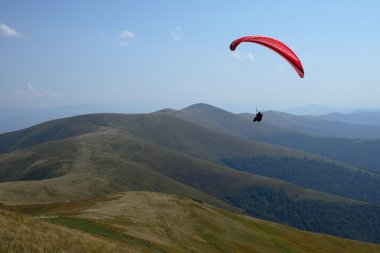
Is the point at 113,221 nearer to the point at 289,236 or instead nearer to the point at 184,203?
the point at 184,203

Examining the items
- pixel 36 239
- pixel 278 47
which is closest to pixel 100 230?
pixel 36 239

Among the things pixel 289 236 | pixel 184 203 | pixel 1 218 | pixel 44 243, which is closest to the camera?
pixel 44 243

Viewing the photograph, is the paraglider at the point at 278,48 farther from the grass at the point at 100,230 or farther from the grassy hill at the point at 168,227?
the grassy hill at the point at 168,227

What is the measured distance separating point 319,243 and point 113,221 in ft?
176

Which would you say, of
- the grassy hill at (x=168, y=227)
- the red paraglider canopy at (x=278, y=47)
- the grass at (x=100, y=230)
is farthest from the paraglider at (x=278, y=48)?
the grassy hill at (x=168, y=227)

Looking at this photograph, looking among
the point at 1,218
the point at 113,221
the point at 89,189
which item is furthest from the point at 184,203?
the point at 89,189

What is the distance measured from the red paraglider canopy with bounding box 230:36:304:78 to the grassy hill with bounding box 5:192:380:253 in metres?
21.4

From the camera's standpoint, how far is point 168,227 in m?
56.9

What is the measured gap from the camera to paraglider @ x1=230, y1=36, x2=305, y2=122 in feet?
128

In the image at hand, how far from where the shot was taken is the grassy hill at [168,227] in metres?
43.2

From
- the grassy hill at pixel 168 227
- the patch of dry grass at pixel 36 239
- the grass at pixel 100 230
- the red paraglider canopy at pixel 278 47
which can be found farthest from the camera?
the grassy hill at pixel 168 227

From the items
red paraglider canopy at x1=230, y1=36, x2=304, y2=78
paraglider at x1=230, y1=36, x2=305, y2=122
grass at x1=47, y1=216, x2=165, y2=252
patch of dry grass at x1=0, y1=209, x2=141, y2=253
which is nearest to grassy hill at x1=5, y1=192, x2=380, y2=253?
grass at x1=47, y1=216, x2=165, y2=252

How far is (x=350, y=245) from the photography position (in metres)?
96.4

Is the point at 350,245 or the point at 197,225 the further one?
the point at 350,245
